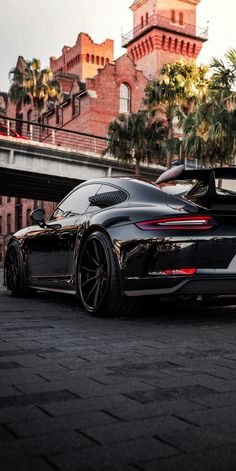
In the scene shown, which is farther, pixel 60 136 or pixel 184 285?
pixel 60 136

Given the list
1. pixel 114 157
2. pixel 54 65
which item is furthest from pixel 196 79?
pixel 54 65

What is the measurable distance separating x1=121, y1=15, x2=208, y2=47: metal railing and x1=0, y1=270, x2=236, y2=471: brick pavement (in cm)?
5974

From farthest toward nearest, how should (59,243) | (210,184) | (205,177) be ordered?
1. (59,243)
2. (205,177)
3. (210,184)

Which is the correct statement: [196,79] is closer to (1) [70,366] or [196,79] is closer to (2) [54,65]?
(1) [70,366]

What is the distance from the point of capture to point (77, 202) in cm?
607

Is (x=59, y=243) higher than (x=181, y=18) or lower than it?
lower

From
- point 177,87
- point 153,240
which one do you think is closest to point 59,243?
point 153,240

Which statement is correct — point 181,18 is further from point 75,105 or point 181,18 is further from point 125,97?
point 75,105

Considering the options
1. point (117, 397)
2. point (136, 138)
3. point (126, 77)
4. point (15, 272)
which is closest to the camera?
point (117, 397)

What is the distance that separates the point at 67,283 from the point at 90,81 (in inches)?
1841

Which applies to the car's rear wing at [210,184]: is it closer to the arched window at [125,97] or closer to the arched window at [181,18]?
the arched window at [125,97]

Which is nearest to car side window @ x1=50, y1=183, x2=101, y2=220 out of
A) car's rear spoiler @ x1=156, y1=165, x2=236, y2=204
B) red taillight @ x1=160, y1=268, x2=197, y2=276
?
car's rear spoiler @ x1=156, y1=165, x2=236, y2=204

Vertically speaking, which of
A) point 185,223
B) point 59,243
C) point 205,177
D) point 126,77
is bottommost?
point 59,243

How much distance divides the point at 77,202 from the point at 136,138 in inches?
1076
